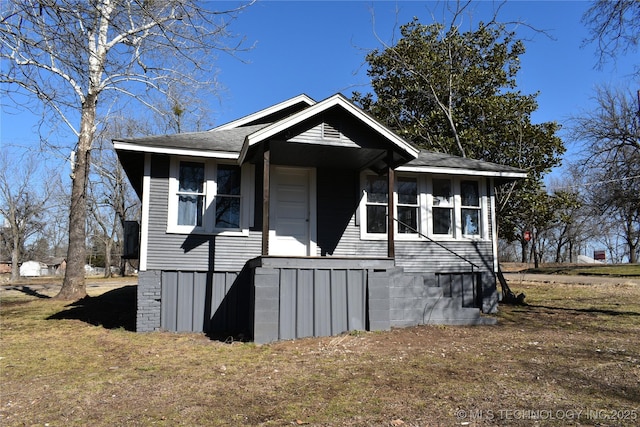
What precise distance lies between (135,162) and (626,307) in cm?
1184

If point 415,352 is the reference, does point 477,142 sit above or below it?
above

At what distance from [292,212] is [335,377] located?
16.6ft

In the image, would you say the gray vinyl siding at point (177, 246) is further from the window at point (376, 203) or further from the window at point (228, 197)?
the window at point (376, 203)

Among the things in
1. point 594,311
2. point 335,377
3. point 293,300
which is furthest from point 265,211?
point 594,311

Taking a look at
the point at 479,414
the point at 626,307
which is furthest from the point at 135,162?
the point at 626,307

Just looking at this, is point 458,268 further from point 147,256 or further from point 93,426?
point 93,426

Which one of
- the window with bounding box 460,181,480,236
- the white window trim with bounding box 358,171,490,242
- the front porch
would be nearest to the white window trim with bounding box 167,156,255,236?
the front porch

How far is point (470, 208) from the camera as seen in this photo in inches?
440

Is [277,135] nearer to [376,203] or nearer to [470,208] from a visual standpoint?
[376,203]

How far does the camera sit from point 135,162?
9.90 metres

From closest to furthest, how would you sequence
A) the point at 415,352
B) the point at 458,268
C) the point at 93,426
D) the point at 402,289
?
1. the point at 93,426
2. the point at 415,352
3. the point at 402,289
4. the point at 458,268

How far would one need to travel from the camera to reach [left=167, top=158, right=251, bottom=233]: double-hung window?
9188mm

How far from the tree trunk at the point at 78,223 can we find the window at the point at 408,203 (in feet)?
33.0

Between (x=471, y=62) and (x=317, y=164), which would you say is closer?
(x=317, y=164)
